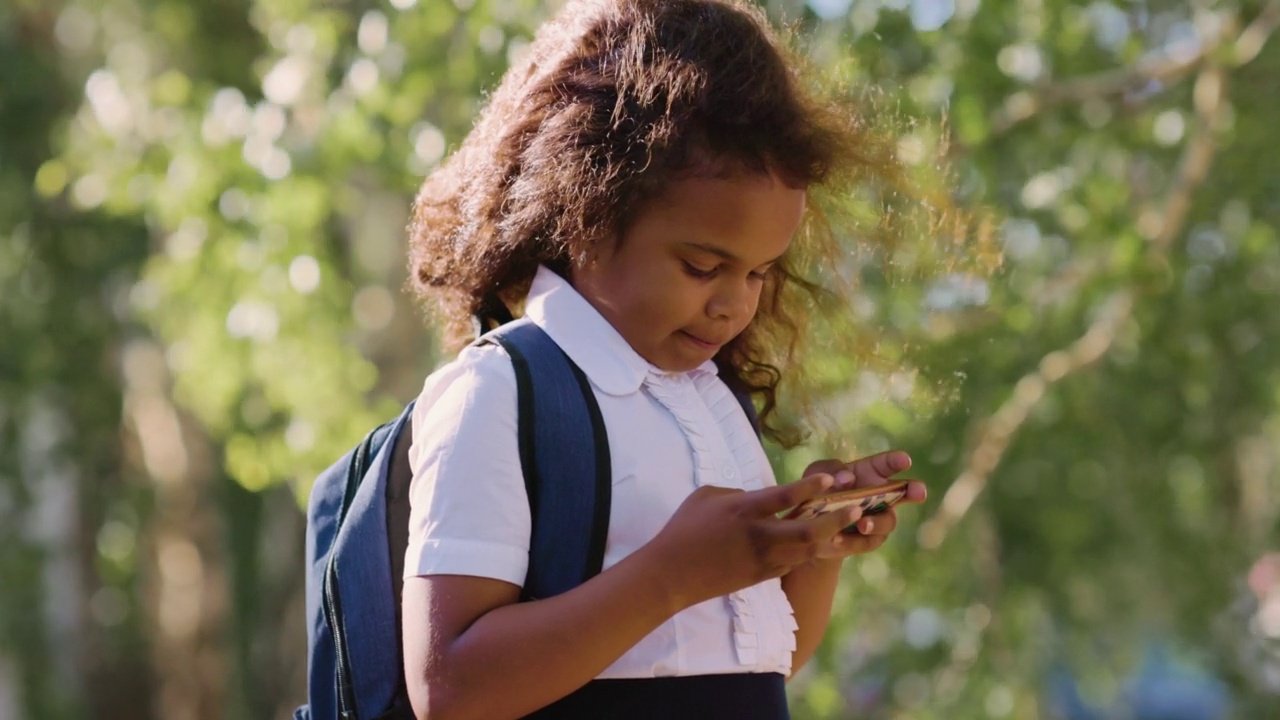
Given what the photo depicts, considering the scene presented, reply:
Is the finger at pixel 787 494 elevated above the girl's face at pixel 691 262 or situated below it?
below

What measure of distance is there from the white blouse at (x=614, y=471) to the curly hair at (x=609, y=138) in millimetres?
73

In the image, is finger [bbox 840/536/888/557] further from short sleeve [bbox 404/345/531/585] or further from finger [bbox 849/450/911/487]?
short sleeve [bbox 404/345/531/585]

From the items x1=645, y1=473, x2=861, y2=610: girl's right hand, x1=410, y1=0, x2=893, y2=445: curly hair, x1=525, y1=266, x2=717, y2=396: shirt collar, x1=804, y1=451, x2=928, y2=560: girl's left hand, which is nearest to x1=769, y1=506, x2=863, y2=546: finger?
x1=645, y1=473, x2=861, y2=610: girl's right hand

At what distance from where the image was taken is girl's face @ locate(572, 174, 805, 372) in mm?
1405

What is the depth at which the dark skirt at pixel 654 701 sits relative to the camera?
133 centimetres

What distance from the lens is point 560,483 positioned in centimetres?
131

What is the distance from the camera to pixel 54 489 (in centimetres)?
923

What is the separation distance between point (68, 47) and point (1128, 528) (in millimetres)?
5909

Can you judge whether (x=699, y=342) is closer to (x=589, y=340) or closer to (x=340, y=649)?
(x=589, y=340)

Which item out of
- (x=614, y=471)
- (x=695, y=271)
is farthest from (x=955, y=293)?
(x=614, y=471)

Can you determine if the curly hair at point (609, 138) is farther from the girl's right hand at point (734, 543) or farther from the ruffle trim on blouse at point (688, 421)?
the girl's right hand at point (734, 543)

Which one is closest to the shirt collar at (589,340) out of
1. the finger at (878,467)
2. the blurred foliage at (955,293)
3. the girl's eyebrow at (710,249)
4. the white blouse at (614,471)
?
the white blouse at (614,471)

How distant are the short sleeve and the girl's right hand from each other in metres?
0.12

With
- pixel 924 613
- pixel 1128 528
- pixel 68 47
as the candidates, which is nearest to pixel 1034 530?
pixel 1128 528
